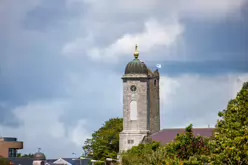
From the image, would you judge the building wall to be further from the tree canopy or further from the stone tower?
the tree canopy

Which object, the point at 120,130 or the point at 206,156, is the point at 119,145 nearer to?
the point at 120,130

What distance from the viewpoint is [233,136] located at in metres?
66.0

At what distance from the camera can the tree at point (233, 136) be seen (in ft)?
208

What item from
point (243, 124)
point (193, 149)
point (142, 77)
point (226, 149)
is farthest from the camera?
point (142, 77)

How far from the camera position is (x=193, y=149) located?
252 feet

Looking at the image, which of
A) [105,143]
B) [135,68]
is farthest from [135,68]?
[105,143]

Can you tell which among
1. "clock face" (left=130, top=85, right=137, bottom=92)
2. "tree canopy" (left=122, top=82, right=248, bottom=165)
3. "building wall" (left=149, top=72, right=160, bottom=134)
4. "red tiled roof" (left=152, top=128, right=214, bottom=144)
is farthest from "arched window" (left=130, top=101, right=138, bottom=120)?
"tree canopy" (left=122, top=82, right=248, bottom=165)

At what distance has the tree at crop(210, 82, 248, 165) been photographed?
6353 cm

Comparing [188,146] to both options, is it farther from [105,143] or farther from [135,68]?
[105,143]

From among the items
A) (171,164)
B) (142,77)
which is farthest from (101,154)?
(171,164)

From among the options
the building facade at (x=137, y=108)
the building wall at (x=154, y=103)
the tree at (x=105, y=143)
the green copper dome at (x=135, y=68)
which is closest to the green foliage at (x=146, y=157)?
the building facade at (x=137, y=108)

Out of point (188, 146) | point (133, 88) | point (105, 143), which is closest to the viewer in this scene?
point (188, 146)

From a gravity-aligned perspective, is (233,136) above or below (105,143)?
below

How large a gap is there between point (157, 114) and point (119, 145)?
8.11m
